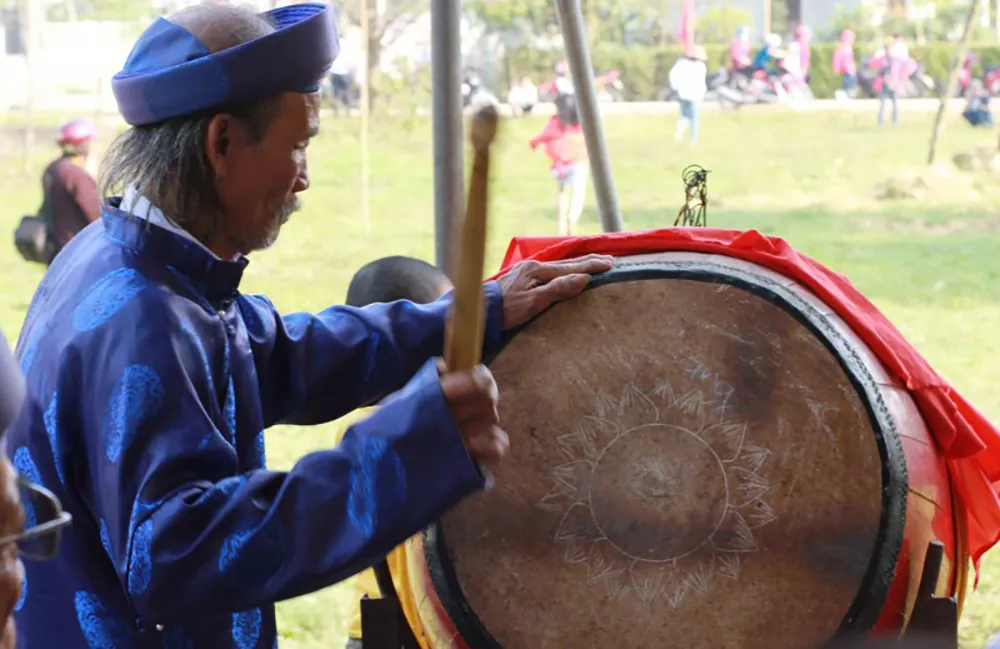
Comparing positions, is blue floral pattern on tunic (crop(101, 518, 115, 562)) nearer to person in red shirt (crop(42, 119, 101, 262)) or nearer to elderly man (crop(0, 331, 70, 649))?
elderly man (crop(0, 331, 70, 649))

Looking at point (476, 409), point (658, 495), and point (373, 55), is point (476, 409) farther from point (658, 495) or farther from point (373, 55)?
point (373, 55)

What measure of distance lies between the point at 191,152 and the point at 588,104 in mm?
1845

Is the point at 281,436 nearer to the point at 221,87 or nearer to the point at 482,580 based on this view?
the point at 482,580

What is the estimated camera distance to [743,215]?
562 inches

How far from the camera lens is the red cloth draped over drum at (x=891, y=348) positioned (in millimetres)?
2275

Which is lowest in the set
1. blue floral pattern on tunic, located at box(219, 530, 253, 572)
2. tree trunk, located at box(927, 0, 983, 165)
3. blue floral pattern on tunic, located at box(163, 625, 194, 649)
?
tree trunk, located at box(927, 0, 983, 165)

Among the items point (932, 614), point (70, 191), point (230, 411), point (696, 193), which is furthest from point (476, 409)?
point (70, 191)

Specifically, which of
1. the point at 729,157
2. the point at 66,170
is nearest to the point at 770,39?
the point at 729,157

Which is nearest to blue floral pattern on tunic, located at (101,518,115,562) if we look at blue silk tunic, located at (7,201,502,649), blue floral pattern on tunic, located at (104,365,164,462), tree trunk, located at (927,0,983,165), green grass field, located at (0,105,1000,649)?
blue silk tunic, located at (7,201,502,649)

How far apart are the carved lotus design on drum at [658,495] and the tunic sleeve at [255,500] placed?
585mm

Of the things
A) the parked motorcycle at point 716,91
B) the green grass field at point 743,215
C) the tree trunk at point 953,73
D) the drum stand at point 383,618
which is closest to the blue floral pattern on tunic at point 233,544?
the drum stand at point 383,618

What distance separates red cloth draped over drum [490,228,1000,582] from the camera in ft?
7.47

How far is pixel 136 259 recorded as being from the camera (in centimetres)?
185

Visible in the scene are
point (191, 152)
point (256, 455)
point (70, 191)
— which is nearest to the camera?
point (191, 152)
